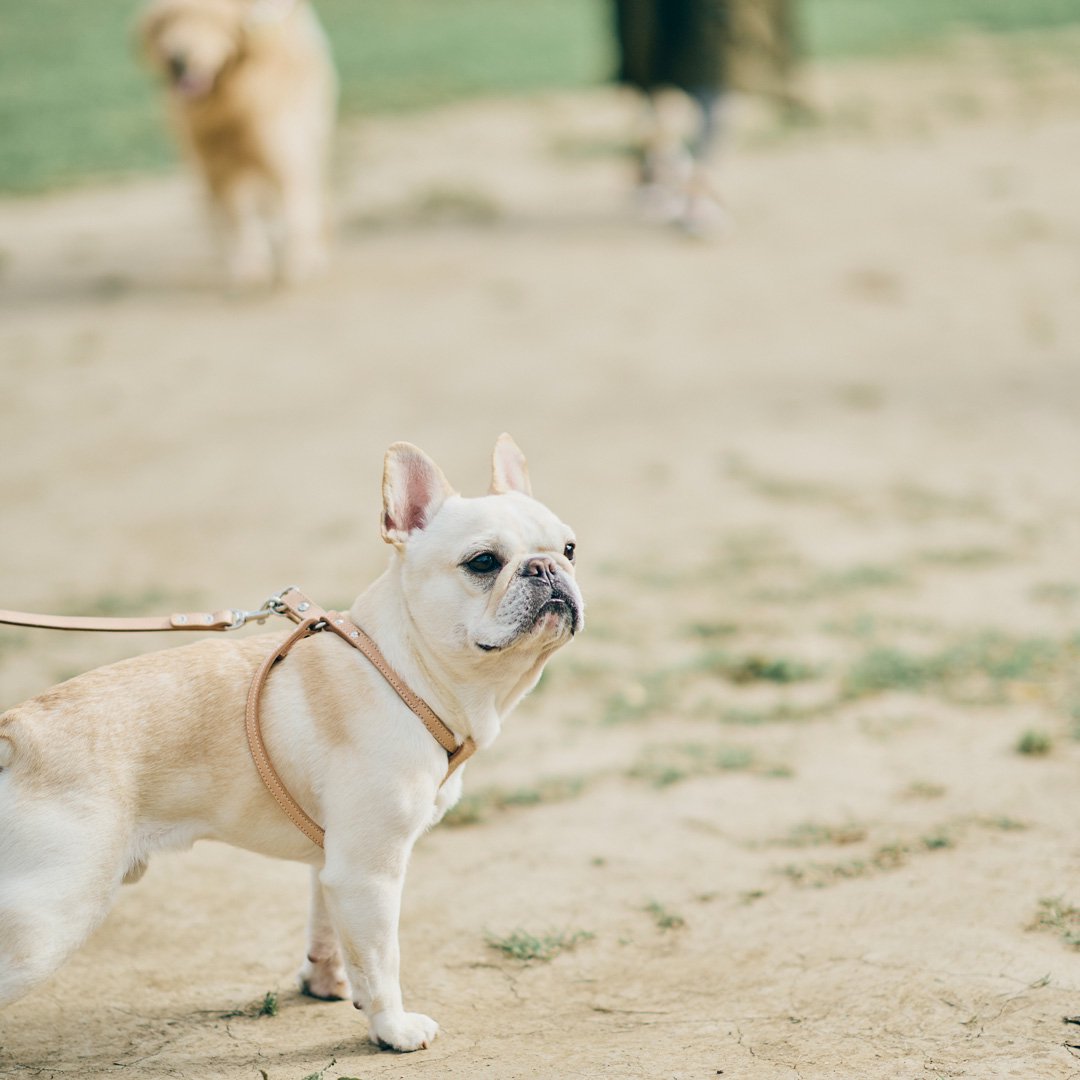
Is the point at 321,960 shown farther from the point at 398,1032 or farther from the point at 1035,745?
the point at 1035,745

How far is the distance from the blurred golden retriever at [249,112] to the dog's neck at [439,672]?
7.18 meters

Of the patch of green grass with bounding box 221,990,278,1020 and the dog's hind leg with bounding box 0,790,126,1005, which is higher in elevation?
the dog's hind leg with bounding box 0,790,126,1005

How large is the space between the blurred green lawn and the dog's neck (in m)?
10.8

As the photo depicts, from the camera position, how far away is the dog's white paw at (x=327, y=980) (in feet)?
11.1

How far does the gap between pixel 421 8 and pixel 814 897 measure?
816 inches

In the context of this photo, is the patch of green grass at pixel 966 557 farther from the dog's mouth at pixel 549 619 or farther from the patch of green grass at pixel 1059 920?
the dog's mouth at pixel 549 619

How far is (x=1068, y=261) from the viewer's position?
10.1 metres

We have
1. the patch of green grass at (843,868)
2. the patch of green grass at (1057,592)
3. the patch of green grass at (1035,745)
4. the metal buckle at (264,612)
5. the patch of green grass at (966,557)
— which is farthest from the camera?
the patch of green grass at (966,557)

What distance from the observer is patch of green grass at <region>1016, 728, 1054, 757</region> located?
15.2 feet

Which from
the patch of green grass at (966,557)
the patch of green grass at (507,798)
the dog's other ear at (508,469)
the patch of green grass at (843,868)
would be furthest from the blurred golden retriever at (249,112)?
the patch of green grass at (843,868)

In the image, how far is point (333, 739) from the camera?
3053 millimetres

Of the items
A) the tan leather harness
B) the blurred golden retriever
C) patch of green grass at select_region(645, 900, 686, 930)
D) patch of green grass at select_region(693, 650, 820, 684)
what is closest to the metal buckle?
the tan leather harness

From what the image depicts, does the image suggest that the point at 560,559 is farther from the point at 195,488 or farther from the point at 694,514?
the point at 195,488

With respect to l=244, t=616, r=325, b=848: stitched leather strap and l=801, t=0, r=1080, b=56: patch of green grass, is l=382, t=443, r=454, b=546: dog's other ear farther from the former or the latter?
l=801, t=0, r=1080, b=56: patch of green grass
